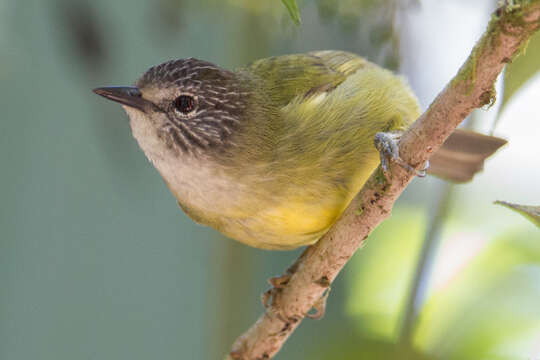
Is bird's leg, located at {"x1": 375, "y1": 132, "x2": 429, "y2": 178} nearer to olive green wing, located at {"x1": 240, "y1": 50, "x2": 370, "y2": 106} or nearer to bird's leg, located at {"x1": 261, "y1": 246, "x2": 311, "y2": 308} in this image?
olive green wing, located at {"x1": 240, "y1": 50, "x2": 370, "y2": 106}

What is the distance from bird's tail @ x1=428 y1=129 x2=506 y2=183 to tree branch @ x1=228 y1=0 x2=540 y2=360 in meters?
0.59

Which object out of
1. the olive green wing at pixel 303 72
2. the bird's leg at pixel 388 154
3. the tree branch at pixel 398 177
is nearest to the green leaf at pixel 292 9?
the tree branch at pixel 398 177

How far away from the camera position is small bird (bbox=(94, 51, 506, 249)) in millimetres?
1841

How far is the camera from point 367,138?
1.90 metres

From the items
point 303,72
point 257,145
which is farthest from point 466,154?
point 257,145

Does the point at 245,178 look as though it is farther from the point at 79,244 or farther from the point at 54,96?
the point at 54,96

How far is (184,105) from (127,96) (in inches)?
7.7

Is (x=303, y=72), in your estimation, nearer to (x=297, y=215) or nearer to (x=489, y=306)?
(x=297, y=215)

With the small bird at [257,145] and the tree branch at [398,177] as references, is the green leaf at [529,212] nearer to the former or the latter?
the tree branch at [398,177]

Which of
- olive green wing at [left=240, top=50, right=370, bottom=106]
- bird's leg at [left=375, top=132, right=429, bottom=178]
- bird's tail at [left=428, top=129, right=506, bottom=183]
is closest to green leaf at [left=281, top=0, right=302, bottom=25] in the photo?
bird's leg at [left=375, top=132, right=429, bottom=178]

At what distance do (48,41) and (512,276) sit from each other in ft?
13.1

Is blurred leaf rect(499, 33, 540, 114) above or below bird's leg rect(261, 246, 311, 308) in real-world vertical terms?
above

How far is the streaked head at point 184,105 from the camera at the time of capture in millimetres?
1853

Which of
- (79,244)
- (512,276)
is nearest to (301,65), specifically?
(512,276)
